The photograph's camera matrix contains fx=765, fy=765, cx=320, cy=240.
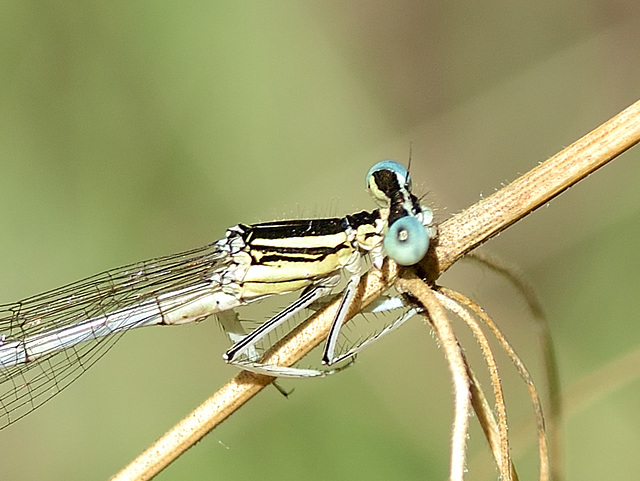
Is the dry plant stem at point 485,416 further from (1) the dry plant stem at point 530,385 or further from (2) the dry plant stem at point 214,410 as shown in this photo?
(2) the dry plant stem at point 214,410

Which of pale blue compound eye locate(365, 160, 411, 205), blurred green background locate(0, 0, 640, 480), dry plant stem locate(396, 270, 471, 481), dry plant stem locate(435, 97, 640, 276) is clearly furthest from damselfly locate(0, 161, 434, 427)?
blurred green background locate(0, 0, 640, 480)

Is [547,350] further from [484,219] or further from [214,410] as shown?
[214,410]

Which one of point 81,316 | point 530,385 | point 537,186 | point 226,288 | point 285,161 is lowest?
point 530,385

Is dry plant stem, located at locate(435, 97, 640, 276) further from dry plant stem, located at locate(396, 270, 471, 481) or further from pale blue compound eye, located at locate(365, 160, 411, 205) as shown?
pale blue compound eye, located at locate(365, 160, 411, 205)

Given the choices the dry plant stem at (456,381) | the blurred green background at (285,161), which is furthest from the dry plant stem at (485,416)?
the blurred green background at (285,161)

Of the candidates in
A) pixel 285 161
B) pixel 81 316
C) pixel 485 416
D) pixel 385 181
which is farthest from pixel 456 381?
pixel 285 161

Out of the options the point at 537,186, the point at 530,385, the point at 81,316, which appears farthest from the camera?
the point at 81,316

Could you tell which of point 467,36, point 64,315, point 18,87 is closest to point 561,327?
point 467,36

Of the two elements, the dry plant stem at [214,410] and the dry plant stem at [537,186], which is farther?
the dry plant stem at [214,410]
